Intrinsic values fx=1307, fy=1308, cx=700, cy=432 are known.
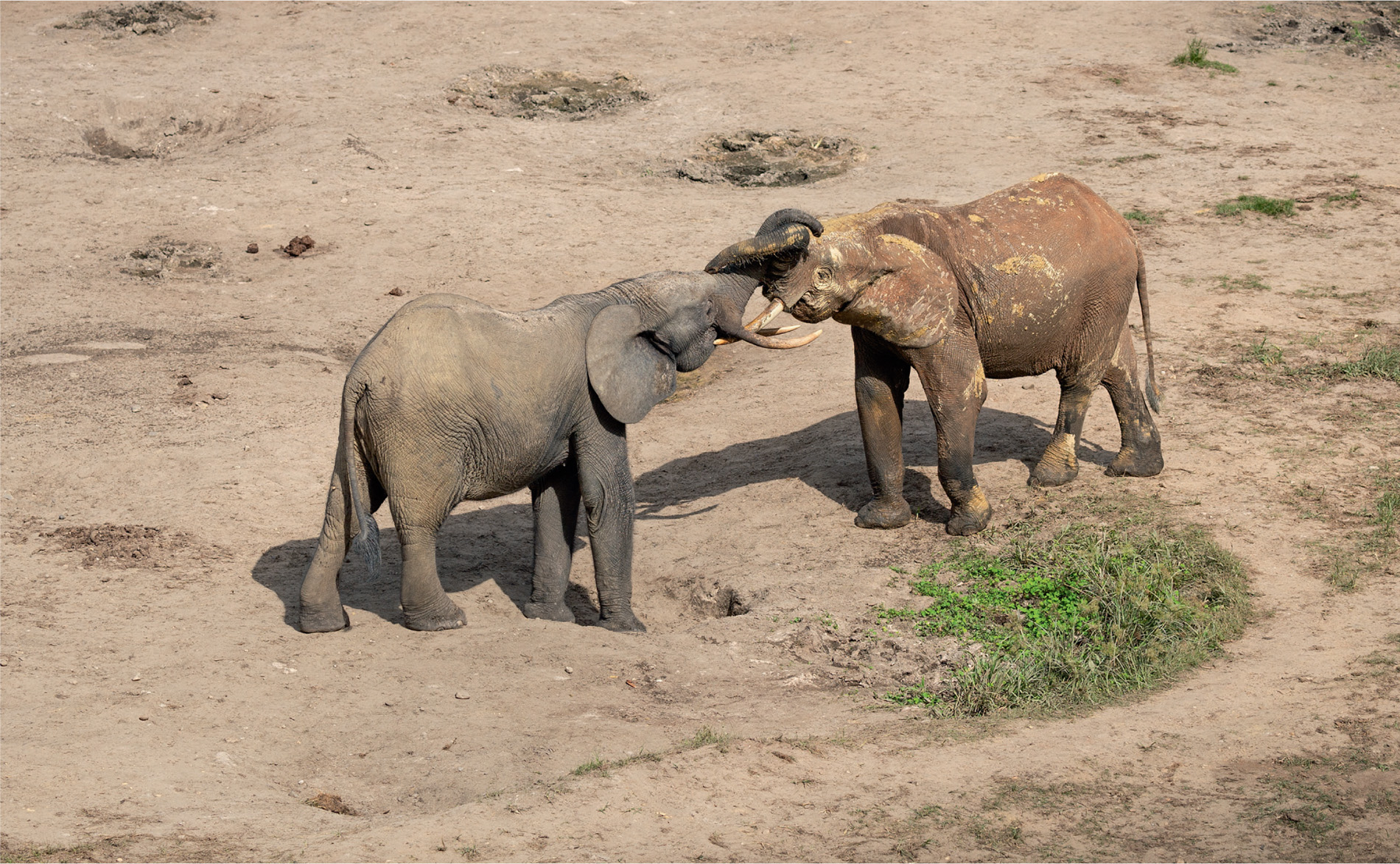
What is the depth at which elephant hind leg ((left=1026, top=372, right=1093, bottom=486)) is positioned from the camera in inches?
340

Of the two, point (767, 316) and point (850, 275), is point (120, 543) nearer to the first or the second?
point (767, 316)

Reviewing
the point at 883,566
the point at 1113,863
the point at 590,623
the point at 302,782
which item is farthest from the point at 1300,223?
the point at 302,782

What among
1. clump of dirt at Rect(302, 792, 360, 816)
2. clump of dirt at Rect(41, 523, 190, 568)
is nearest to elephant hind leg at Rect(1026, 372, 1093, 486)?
clump of dirt at Rect(302, 792, 360, 816)

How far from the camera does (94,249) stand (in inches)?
518

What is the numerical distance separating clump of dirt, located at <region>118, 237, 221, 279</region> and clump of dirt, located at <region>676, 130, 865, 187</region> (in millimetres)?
5251

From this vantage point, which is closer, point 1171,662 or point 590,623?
point 1171,662

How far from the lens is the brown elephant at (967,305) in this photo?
7.45 metres

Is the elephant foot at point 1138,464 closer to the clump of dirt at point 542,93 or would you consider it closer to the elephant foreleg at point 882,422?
the elephant foreleg at point 882,422

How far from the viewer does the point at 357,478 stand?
6840 mm

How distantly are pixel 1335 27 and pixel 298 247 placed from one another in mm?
14720

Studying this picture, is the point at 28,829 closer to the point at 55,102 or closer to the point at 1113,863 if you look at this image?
the point at 1113,863

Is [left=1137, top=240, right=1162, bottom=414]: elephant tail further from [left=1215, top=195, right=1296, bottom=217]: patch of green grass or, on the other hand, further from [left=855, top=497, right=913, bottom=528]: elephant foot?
[left=1215, top=195, right=1296, bottom=217]: patch of green grass

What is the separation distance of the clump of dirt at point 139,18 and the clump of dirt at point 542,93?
196 inches

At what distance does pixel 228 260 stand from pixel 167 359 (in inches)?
95.9
